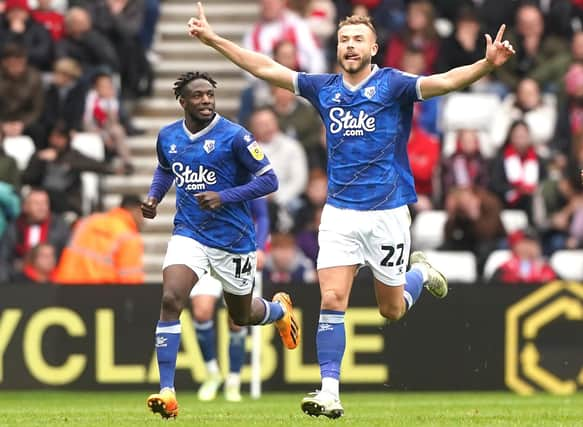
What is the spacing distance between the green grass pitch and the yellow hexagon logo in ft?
1.41

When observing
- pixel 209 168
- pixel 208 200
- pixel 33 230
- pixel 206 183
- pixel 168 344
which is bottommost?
pixel 168 344

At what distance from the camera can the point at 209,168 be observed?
13383 millimetres

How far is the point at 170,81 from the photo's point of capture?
23172 millimetres

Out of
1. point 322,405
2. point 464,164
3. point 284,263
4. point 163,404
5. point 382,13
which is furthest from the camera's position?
point 382,13

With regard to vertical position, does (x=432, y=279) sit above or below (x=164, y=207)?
below

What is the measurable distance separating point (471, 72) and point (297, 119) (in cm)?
923

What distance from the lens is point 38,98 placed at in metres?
21.3

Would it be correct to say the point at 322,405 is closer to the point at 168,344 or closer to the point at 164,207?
the point at 168,344

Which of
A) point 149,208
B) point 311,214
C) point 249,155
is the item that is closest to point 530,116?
point 311,214

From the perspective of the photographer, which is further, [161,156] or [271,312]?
[271,312]

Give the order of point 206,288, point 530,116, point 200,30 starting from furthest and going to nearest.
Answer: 1. point 530,116
2. point 206,288
3. point 200,30

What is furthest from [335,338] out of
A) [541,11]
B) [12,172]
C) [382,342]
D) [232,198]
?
[541,11]

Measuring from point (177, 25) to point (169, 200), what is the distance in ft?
10.3

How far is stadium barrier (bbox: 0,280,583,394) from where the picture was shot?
1814cm
